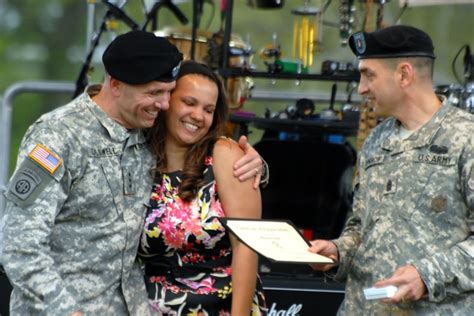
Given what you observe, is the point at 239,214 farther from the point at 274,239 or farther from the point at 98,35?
the point at 98,35

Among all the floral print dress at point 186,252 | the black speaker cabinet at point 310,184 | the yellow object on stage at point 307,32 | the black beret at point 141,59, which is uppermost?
the black beret at point 141,59

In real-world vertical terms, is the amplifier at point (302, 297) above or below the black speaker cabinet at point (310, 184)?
below

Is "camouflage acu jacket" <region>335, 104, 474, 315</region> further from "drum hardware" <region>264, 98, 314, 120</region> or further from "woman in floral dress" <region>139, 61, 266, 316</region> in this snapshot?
"drum hardware" <region>264, 98, 314, 120</region>

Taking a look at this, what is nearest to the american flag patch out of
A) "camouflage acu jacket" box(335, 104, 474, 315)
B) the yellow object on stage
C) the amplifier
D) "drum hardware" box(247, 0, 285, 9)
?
Result: "camouflage acu jacket" box(335, 104, 474, 315)

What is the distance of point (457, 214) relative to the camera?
12.1ft

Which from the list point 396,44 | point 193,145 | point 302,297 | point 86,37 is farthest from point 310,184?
point 86,37

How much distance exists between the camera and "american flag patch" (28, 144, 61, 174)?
11.9ft

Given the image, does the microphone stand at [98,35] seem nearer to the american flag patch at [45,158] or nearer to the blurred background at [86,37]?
the blurred background at [86,37]

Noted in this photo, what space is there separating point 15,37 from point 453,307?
852cm

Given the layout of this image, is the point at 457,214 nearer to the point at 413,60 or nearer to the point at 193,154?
the point at 413,60

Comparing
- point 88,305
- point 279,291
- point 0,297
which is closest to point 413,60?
point 88,305

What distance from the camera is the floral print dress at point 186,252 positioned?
3.93 meters

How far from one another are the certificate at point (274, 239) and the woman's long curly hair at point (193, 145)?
0.22 metres

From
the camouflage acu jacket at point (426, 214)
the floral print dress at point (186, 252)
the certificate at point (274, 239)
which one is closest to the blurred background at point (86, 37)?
the floral print dress at point (186, 252)
